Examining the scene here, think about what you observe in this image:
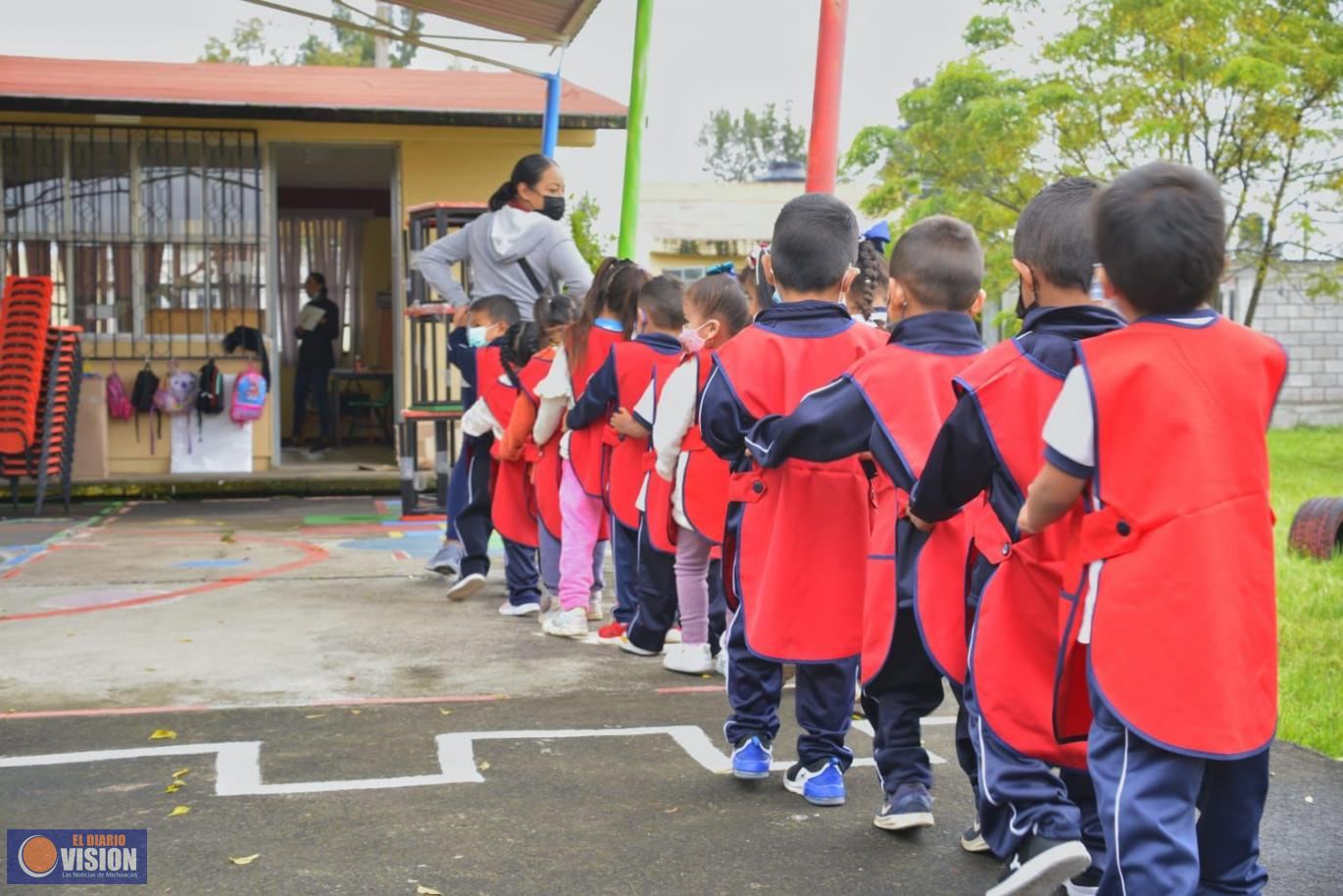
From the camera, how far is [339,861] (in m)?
3.49

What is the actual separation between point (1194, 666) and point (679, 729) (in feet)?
7.87

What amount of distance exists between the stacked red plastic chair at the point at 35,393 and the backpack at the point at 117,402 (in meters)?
1.04

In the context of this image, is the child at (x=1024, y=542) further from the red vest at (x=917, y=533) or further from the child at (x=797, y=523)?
the child at (x=797, y=523)

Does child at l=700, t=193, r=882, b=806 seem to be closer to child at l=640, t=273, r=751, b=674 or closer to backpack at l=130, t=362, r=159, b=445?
child at l=640, t=273, r=751, b=674

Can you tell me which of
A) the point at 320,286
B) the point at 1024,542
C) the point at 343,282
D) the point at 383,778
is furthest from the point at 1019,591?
the point at 343,282

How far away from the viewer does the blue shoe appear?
3.67 meters

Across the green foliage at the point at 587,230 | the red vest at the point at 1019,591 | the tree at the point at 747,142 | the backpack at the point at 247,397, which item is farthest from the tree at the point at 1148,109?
the tree at the point at 747,142

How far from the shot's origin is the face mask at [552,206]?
7312 mm

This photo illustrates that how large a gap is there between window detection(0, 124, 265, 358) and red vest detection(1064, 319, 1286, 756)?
10957 mm

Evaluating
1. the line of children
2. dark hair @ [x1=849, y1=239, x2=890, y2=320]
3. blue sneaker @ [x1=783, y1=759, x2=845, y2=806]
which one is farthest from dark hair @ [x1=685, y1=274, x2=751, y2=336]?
blue sneaker @ [x1=783, y1=759, x2=845, y2=806]

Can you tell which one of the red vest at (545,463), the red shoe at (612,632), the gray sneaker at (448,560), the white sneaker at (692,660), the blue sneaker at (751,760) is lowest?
the gray sneaker at (448,560)

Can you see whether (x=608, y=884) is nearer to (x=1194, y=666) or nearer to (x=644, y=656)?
(x=1194, y=666)

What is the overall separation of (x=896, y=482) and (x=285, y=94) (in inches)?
379

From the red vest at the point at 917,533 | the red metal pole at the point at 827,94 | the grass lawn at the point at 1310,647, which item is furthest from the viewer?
the red metal pole at the point at 827,94
